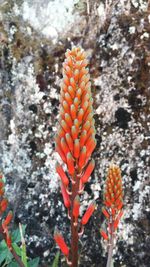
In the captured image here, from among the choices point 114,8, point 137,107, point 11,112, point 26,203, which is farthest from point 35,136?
point 114,8

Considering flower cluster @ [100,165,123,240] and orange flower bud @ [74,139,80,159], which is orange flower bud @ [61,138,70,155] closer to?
orange flower bud @ [74,139,80,159]

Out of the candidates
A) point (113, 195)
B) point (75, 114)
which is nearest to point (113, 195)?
point (113, 195)

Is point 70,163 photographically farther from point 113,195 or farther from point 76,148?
point 113,195

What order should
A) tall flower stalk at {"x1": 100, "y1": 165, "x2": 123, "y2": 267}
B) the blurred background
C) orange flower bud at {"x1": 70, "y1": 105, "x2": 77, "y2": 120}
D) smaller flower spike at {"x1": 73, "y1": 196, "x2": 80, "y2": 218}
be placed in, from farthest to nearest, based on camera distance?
the blurred background < tall flower stalk at {"x1": 100, "y1": 165, "x2": 123, "y2": 267} < smaller flower spike at {"x1": 73, "y1": 196, "x2": 80, "y2": 218} < orange flower bud at {"x1": 70, "y1": 105, "x2": 77, "y2": 120}

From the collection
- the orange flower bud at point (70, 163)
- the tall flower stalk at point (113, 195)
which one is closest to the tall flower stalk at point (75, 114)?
the orange flower bud at point (70, 163)

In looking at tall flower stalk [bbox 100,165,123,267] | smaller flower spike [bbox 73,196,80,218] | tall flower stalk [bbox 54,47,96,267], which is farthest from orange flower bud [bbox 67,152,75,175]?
tall flower stalk [bbox 100,165,123,267]

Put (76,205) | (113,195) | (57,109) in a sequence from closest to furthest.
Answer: (76,205) → (113,195) → (57,109)

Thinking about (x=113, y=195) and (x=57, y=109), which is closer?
(x=113, y=195)

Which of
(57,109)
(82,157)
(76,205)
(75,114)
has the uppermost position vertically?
(57,109)

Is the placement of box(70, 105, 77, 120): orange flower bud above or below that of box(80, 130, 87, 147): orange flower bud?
above
